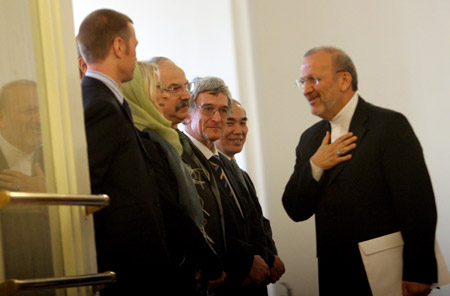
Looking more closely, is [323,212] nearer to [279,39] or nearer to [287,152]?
[287,152]

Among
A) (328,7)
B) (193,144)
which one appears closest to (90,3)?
(193,144)

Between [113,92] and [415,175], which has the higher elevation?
[113,92]

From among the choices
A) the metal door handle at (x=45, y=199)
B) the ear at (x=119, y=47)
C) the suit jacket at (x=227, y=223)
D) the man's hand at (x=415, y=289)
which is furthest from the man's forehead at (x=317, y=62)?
the metal door handle at (x=45, y=199)

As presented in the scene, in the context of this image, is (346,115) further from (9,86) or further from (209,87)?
(9,86)

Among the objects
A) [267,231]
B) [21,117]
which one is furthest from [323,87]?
[21,117]

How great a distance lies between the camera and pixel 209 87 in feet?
11.5

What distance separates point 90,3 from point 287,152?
55.4 inches

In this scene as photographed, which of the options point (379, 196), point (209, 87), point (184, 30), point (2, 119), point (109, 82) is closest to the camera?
point (2, 119)

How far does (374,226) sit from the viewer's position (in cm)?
281

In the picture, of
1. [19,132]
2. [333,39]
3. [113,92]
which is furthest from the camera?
[333,39]

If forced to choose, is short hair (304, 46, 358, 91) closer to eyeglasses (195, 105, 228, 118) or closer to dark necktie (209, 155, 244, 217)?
eyeglasses (195, 105, 228, 118)

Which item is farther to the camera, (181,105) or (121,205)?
(181,105)

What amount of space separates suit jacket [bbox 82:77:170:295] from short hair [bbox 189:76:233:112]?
1445 mm

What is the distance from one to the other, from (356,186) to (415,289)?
1.60 ft
